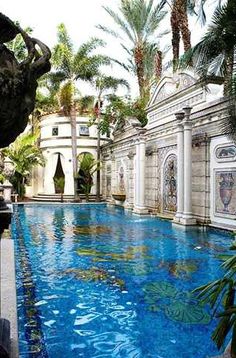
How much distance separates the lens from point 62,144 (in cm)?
2541

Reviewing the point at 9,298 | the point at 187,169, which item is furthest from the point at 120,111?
the point at 9,298

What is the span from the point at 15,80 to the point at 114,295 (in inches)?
150

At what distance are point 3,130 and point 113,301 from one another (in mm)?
3419

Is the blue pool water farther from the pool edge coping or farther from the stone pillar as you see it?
the stone pillar

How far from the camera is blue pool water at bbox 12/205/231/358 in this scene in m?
3.61

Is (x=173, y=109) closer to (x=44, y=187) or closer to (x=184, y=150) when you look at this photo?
(x=184, y=150)

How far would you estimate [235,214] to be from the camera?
34.7 feet

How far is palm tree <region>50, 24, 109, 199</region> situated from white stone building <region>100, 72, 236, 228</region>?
6.10 metres

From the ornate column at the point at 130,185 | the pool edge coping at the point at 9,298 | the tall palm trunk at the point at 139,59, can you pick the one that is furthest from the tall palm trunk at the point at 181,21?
the pool edge coping at the point at 9,298

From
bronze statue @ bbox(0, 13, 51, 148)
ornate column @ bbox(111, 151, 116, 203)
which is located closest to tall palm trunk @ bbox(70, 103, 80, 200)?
ornate column @ bbox(111, 151, 116, 203)

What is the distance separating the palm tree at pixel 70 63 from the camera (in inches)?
880

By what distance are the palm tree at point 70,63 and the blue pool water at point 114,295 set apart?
14522 millimetres

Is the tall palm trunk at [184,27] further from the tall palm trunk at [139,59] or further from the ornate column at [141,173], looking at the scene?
the tall palm trunk at [139,59]

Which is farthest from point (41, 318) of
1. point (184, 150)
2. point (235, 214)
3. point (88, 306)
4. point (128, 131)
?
point (128, 131)
